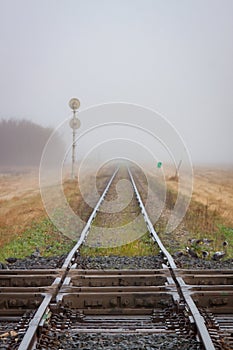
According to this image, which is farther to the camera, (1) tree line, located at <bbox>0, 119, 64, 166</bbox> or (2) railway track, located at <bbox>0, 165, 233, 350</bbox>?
(1) tree line, located at <bbox>0, 119, 64, 166</bbox>

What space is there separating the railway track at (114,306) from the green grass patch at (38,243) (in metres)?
2.01

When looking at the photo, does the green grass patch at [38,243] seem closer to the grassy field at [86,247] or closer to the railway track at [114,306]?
the grassy field at [86,247]

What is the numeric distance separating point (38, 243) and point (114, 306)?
14.2 ft

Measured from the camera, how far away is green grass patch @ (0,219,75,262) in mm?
7662

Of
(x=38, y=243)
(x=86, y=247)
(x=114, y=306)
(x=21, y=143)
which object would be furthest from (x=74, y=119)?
(x=21, y=143)

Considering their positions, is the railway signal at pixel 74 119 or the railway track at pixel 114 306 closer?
the railway track at pixel 114 306

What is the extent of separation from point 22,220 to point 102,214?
2.04 meters

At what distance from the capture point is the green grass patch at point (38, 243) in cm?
766

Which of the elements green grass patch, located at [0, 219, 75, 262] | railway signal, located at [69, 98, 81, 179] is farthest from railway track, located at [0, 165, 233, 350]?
railway signal, located at [69, 98, 81, 179]

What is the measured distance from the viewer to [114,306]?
4512 millimetres

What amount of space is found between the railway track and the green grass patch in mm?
2011

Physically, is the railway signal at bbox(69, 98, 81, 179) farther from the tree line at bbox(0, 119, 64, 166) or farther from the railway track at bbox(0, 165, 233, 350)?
the tree line at bbox(0, 119, 64, 166)

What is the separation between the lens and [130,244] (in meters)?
8.23

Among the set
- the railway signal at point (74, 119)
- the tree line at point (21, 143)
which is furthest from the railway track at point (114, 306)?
the tree line at point (21, 143)
